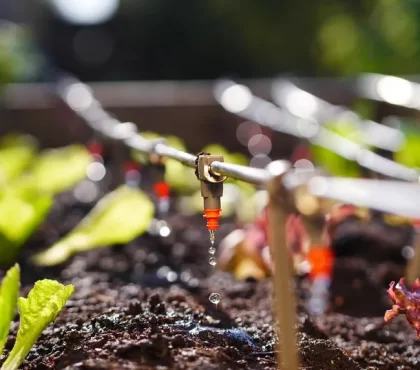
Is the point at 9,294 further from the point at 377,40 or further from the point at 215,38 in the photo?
the point at 215,38

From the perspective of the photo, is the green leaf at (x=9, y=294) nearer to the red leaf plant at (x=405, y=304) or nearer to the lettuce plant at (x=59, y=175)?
the red leaf plant at (x=405, y=304)

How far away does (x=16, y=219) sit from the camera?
2.62 m

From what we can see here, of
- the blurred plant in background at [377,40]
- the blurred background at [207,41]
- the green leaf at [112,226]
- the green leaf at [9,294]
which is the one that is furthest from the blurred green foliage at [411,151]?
the blurred plant in background at [377,40]

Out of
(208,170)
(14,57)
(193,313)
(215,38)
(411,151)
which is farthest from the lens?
(215,38)

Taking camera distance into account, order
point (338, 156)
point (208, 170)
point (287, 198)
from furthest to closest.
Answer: point (338, 156)
point (208, 170)
point (287, 198)

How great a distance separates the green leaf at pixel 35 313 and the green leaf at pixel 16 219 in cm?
103

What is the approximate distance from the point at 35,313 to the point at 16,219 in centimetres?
106

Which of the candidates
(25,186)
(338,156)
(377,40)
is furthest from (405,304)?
(377,40)

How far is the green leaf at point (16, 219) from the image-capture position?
2598mm

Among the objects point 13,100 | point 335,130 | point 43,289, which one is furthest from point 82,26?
point 43,289

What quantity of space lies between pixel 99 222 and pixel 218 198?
1181 millimetres

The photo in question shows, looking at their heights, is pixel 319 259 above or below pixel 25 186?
below

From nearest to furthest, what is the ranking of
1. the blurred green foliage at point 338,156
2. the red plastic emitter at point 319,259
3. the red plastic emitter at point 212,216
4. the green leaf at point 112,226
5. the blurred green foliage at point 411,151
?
the red plastic emitter at point 212,216
the red plastic emitter at point 319,259
the green leaf at point 112,226
the blurred green foliage at point 411,151
the blurred green foliage at point 338,156

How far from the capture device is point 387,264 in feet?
10.5
